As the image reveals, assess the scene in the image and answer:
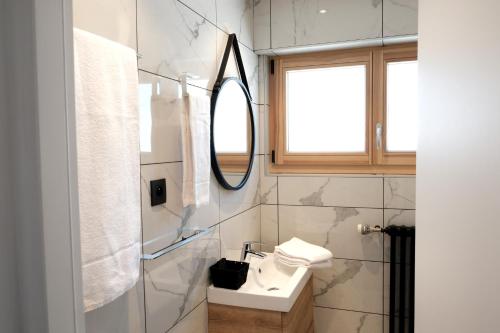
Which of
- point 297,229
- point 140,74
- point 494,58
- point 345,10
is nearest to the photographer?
point 494,58

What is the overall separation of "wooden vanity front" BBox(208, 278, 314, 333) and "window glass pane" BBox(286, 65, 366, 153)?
1127mm

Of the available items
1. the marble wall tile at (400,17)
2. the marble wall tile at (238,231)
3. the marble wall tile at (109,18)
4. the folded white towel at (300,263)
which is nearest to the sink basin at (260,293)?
the folded white towel at (300,263)

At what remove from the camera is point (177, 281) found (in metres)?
1.50

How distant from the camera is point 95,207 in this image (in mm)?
904

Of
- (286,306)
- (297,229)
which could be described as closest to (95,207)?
(286,306)

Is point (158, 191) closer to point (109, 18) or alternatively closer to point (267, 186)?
point (109, 18)

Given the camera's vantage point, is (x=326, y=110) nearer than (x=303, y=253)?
No

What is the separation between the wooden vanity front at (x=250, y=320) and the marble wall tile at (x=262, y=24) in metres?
1.64

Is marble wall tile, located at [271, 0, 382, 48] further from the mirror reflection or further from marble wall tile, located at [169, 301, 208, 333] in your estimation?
marble wall tile, located at [169, 301, 208, 333]

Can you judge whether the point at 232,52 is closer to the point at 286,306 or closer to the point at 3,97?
the point at 286,306

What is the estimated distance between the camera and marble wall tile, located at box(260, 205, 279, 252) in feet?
8.37

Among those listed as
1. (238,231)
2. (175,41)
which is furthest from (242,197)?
(175,41)

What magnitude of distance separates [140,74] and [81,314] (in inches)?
→ 35.3

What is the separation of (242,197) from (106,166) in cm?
136
